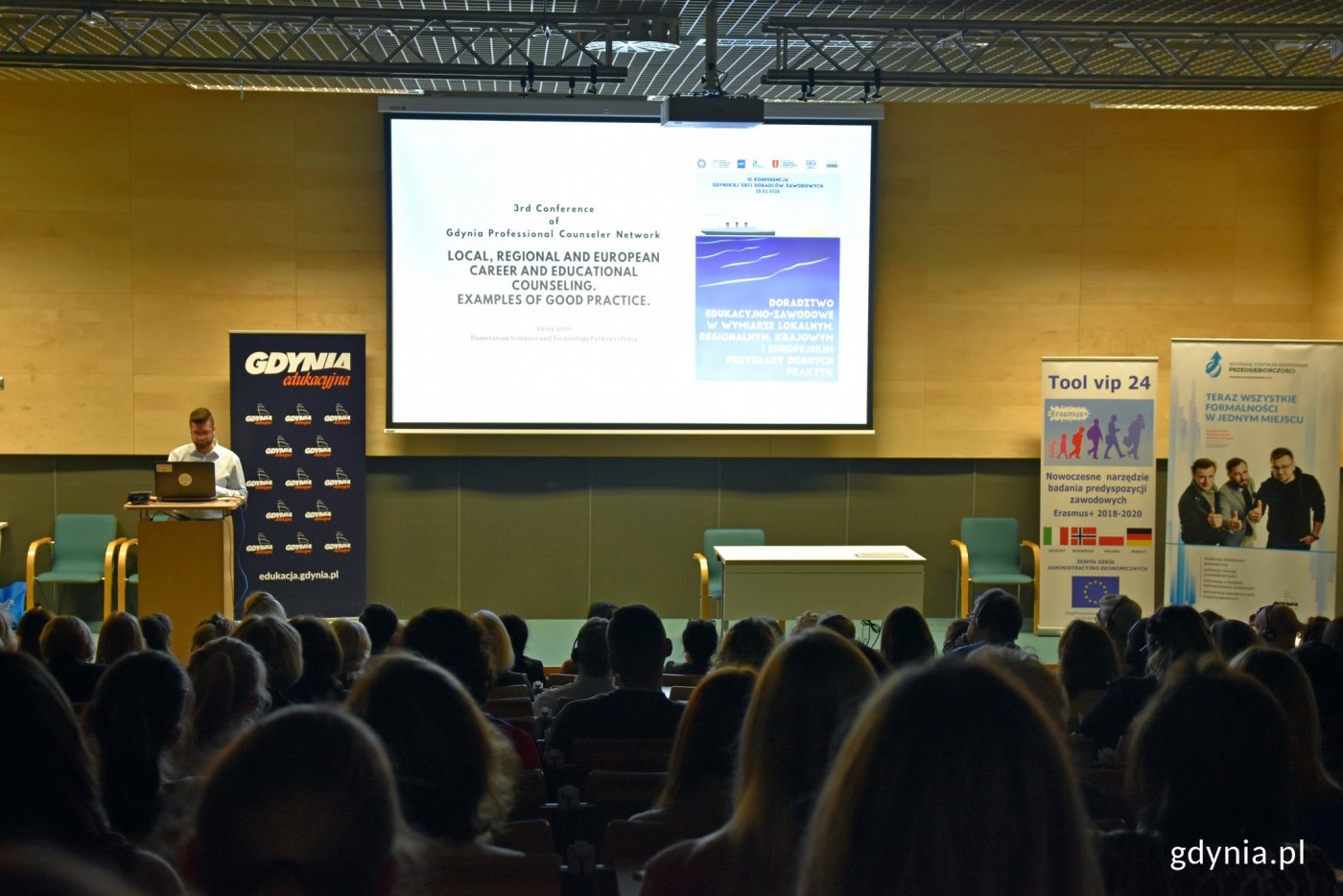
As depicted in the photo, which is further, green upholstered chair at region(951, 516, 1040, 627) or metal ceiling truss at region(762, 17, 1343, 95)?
green upholstered chair at region(951, 516, 1040, 627)

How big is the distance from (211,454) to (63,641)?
4.46 meters

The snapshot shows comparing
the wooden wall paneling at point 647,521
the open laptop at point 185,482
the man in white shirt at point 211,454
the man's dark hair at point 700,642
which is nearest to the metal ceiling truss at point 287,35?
the man in white shirt at point 211,454

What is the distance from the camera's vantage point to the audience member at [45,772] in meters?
1.40

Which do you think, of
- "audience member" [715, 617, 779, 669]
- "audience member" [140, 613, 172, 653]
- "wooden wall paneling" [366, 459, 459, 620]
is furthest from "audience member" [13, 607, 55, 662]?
"wooden wall paneling" [366, 459, 459, 620]

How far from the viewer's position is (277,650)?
160 inches

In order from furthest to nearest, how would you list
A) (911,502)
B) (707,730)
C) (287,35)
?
(911,502) → (287,35) → (707,730)

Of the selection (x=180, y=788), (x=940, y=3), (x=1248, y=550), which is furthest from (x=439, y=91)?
(x=180, y=788)

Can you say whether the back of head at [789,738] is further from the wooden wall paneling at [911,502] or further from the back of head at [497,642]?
the wooden wall paneling at [911,502]

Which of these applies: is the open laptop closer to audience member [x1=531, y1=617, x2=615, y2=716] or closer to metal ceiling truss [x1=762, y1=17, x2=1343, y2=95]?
audience member [x1=531, y1=617, x2=615, y2=716]

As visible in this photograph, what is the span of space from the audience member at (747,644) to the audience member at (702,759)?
1934mm

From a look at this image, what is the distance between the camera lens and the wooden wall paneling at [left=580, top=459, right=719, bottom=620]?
32.4 feet

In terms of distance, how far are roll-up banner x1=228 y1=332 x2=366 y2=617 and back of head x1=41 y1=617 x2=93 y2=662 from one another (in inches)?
189

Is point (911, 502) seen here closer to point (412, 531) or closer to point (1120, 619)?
point (412, 531)

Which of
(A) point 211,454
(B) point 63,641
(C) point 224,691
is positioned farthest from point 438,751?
(A) point 211,454
